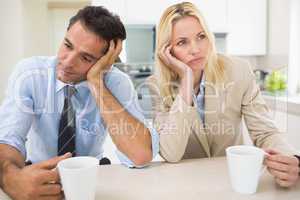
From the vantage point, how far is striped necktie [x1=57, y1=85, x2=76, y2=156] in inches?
38.2

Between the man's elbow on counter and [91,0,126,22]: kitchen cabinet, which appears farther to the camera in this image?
[91,0,126,22]: kitchen cabinet

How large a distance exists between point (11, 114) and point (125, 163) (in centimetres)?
35

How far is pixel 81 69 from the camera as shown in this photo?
0.99 m

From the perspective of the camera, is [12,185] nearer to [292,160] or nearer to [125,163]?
[125,163]

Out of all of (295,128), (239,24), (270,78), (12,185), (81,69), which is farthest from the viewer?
(239,24)

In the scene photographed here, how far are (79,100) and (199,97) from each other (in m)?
0.44

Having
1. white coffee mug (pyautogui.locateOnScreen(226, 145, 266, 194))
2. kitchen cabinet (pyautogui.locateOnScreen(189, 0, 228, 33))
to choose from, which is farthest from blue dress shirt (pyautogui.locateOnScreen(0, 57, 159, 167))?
kitchen cabinet (pyautogui.locateOnScreen(189, 0, 228, 33))

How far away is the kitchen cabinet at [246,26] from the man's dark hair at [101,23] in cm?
161

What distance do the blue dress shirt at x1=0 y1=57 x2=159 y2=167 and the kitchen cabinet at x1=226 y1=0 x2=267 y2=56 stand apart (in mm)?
1658

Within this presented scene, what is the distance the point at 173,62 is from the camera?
3.62 ft

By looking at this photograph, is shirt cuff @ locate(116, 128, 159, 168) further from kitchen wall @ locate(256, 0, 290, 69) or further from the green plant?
kitchen wall @ locate(256, 0, 290, 69)

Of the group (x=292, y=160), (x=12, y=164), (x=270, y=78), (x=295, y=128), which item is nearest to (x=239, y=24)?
(x=270, y=78)

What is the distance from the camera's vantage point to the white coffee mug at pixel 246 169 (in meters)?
0.55

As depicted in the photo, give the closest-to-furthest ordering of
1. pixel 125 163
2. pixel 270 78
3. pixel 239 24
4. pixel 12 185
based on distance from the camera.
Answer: pixel 12 185, pixel 125 163, pixel 270 78, pixel 239 24
